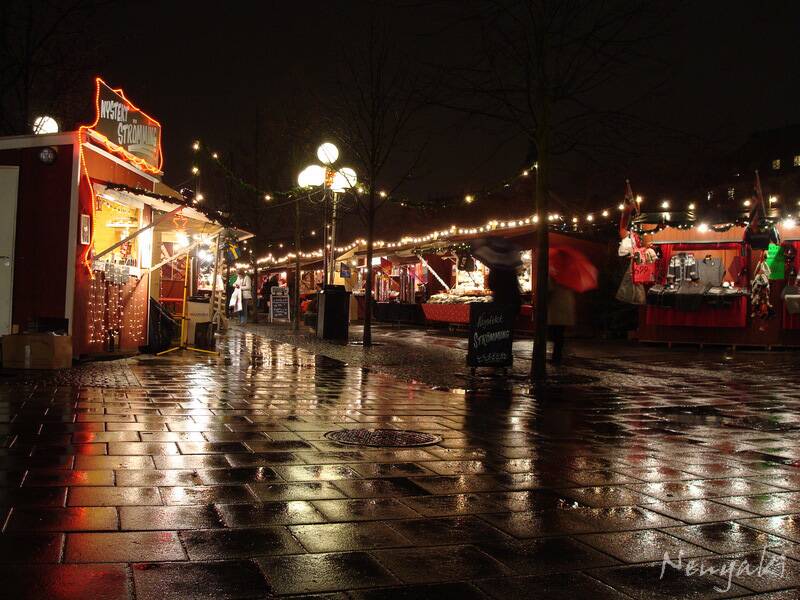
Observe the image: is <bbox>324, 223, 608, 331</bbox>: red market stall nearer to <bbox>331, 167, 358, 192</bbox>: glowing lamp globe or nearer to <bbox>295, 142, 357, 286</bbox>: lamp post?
<bbox>331, 167, 358, 192</bbox>: glowing lamp globe

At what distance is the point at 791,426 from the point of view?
7.57m

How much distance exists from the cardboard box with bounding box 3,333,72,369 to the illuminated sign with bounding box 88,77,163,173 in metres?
3.73

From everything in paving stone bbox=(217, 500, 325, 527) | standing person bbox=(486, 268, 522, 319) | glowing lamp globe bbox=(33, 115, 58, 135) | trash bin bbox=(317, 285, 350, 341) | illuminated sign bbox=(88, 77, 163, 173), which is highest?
glowing lamp globe bbox=(33, 115, 58, 135)

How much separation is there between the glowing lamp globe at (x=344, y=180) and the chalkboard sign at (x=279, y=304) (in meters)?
10.1

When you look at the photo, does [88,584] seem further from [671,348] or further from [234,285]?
[234,285]

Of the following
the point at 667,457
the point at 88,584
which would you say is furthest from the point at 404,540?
the point at 667,457

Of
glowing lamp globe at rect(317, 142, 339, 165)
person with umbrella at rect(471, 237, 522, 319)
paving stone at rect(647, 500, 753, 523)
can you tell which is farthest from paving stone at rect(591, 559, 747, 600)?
glowing lamp globe at rect(317, 142, 339, 165)

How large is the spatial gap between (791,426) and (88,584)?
6970mm

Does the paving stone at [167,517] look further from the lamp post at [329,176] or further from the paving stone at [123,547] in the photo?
the lamp post at [329,176]

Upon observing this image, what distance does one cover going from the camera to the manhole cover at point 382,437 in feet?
19.8

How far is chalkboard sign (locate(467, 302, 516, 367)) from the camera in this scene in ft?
37.5

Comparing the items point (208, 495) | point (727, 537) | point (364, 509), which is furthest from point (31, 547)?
point (727, 537)

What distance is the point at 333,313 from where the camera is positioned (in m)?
19.7

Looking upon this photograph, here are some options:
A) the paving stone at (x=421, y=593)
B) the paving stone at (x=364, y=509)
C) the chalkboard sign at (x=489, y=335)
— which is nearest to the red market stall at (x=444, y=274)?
the chalkboard sign at (x=489, y=335)
